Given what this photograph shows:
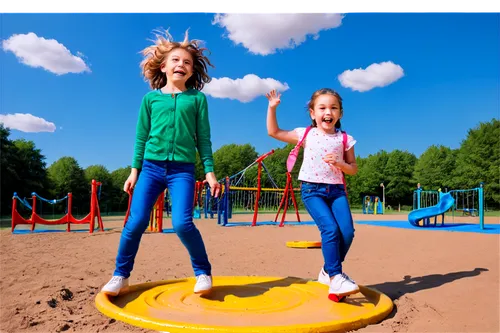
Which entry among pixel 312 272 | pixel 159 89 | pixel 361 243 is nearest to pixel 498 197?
pixel 361 243

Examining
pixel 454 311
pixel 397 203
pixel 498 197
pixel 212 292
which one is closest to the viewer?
pixel 454 311

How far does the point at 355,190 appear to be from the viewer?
44875 mm

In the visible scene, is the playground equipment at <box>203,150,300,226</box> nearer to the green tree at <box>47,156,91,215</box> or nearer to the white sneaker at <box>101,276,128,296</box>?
the white sneaker at <box>101,276,128,296</box>

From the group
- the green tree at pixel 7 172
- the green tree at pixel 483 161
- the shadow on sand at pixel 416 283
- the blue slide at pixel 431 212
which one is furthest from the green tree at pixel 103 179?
the shadow on sand at pixel 416 283

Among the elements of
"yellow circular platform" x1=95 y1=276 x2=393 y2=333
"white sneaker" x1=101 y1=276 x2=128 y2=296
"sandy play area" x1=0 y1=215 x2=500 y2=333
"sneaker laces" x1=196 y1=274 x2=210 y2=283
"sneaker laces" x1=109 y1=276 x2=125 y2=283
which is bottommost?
"sandy play area" x1=0 y1=215 x2=500 y2=333

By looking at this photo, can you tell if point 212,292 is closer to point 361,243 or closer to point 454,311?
point 454,311

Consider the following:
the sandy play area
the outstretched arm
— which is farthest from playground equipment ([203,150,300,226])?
the outstretched arm

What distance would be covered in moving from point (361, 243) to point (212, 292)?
17.4 ft

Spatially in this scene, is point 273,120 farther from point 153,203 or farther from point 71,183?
point 71,183

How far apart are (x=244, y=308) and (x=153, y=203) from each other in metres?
0.92

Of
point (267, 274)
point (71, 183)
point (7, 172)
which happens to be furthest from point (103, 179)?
point (267, 274)

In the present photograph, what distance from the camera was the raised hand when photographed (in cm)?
319

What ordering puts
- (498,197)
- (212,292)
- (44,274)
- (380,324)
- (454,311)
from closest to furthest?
(380,324)
(454,311)
(212,292)
(44,274)
(498,197)

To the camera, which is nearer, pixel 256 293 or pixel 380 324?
pixel 380 324
